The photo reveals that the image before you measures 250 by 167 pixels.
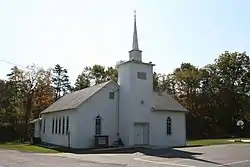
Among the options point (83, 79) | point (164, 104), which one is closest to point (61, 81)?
point (83, 79)

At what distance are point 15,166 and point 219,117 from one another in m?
50.1

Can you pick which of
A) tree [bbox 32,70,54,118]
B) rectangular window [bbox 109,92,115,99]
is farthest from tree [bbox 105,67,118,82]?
rectangular window [bbox 109,92,115,99]

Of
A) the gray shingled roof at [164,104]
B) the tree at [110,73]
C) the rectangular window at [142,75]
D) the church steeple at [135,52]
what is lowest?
the gray shingled roof at [164,104]

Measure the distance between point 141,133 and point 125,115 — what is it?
97.2 inches

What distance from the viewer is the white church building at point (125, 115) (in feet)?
114

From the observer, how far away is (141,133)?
35.9 meters

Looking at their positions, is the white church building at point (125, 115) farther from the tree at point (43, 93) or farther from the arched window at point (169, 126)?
the tree at point (43, 93)

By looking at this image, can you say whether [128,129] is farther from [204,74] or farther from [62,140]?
[204,74]

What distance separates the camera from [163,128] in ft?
123

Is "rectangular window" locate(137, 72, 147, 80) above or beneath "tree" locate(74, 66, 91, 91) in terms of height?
beneath

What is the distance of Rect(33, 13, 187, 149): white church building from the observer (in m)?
34.7

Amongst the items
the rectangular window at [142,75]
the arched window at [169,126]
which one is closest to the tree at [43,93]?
the rectangular window at [142,75]

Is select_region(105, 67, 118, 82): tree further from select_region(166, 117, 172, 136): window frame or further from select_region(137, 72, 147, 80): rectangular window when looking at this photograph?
select_region(137, 72, 147, 80): rectangular window

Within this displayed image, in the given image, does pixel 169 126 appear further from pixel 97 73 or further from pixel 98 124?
pixel 97 73
